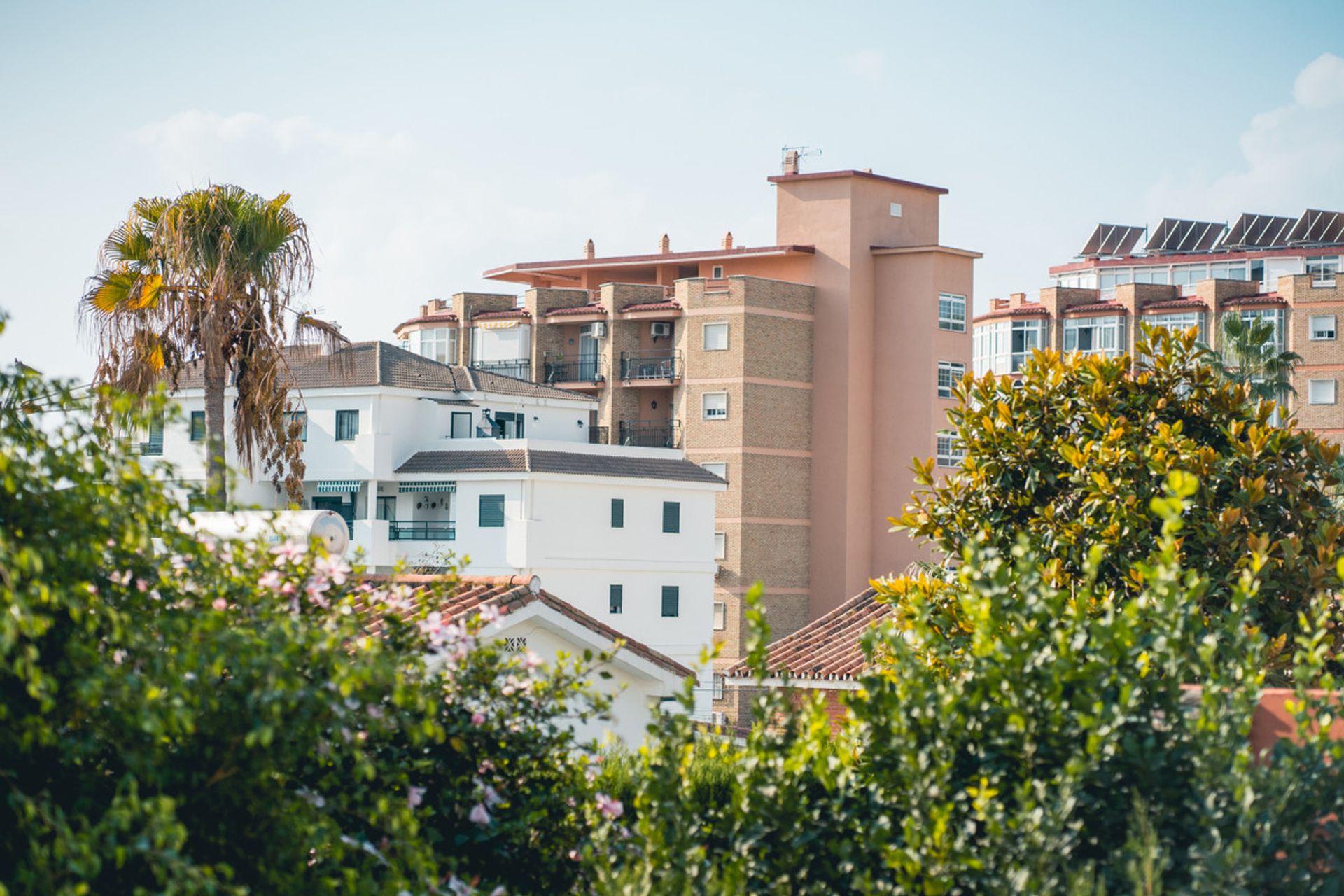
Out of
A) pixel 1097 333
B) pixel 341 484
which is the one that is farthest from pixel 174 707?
pixel 1097 333

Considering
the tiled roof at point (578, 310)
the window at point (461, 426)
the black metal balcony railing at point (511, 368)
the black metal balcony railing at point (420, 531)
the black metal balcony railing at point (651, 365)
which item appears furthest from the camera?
the black metal balcony railing at point (511, 368)

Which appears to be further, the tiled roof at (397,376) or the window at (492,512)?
the tiled roof at (397,376)

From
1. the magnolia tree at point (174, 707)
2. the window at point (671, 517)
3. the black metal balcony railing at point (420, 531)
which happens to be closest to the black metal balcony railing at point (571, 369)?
the window at point (671, 517)

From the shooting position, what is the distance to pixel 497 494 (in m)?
59.9

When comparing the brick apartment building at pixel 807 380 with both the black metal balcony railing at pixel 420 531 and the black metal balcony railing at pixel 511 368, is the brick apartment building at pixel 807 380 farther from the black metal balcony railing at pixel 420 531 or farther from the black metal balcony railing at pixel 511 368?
the black metal balcony railing at pixel 420 531

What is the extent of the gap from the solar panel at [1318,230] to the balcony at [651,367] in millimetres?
44076

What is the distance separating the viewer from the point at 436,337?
81750 mm

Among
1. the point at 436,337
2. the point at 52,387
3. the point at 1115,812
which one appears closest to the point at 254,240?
the point at 52,387

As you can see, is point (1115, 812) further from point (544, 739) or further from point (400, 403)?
point (400, 403)

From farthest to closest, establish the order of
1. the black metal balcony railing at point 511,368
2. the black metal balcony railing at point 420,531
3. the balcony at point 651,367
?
1. the black metal balcony railing at point 511,368
2. the balcony at point 651,367
3. the black metal balcony railing at point 420,531

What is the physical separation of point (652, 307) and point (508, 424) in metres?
10.4

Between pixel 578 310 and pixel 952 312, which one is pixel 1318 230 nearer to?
pixel 952 312

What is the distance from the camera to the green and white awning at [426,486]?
61.3 meters

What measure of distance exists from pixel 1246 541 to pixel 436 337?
236ft
